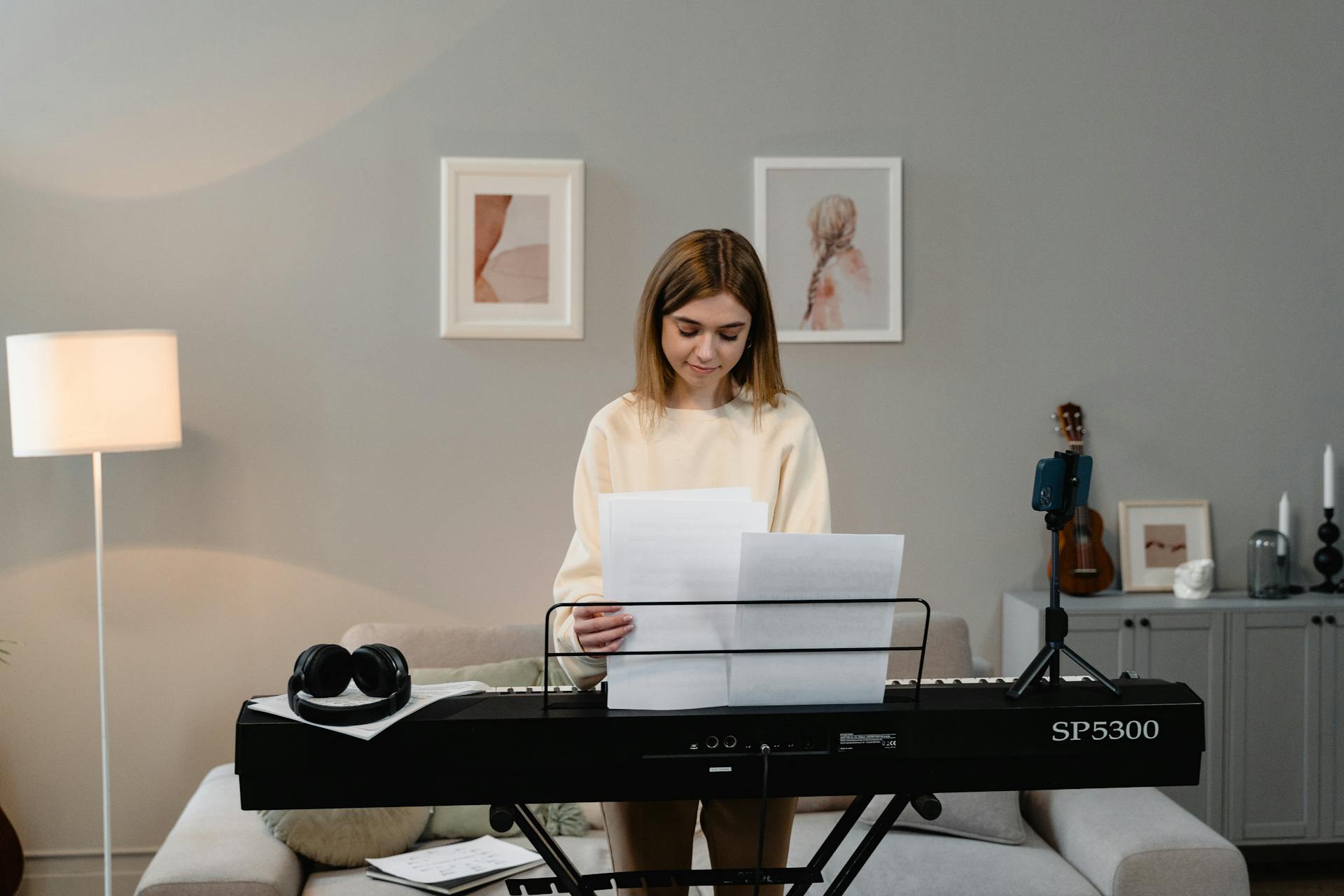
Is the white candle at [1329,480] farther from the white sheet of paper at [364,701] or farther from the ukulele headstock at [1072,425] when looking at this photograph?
the white sheet of paper at [364,701]

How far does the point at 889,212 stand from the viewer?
3.13 m

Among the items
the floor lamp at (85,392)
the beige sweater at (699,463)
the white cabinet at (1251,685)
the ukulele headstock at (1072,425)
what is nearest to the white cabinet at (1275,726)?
the white cabinet at (1251,685)

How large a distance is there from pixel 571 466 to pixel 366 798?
1994 millimetres

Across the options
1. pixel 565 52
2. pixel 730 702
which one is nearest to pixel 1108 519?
pixel 565 52

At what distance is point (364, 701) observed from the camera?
3.91 feet

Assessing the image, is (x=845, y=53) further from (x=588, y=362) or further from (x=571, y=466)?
(x=571, y=466)

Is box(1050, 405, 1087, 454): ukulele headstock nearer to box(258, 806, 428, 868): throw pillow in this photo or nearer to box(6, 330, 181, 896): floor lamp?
box(258, 806, 428, 868): throw pillow

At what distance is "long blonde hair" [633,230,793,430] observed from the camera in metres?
1.62

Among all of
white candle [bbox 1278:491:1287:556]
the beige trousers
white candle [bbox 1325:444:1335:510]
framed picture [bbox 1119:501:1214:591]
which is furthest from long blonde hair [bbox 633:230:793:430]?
white candle [bbox 1325:444:1335:510]

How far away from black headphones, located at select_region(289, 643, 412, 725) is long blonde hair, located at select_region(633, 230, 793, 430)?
58cm

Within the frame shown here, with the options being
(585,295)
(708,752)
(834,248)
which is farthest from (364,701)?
(834,248)

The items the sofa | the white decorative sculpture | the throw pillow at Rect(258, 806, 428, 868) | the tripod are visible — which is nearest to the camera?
the tripod

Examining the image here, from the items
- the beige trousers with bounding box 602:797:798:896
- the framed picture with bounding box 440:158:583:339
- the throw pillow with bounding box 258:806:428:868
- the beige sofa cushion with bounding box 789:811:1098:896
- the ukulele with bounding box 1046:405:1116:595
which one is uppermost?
the framed picture with bounding box 440:158:583:339

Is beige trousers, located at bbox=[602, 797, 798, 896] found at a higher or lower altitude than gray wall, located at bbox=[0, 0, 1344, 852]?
lower
